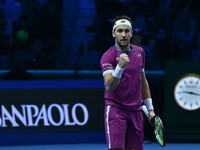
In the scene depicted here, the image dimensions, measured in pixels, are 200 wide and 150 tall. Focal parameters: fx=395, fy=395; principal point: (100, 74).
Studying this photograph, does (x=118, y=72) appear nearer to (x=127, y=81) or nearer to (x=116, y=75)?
(x=116, y=75)

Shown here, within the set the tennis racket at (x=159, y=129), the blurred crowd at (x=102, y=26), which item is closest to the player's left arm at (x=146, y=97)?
the tennis racket at (x=159, y=129)

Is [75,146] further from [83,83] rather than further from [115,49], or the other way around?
[115,49]

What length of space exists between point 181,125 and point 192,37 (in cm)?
345

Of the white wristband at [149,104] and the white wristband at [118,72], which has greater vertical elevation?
the white wristband at [118,72]

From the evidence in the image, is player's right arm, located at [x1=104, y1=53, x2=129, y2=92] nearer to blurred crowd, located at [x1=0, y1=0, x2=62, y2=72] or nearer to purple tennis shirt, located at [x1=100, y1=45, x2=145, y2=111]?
purple tennis shirt, located at [x1=100, y1=45, x2=145, y2=111]

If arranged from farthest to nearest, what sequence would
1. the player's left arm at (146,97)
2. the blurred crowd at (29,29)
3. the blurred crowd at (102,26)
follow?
the blurred crowd at (29,29) < the blurred crowd at (102,26) < the player's left arm at (146,97)

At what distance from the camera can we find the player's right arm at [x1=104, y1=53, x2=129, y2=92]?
3.15 metres

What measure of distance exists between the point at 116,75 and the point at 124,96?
0.36 metres

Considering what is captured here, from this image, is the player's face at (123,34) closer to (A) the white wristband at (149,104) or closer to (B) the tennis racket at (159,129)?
(A) the white wristband at (149,104)

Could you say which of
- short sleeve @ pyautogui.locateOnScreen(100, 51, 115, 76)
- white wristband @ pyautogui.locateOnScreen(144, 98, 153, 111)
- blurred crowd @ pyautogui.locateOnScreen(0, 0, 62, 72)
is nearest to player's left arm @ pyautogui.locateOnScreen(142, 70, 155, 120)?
white wristband @ pyautogui.locateOnScreen(144, 98, 153, 111)

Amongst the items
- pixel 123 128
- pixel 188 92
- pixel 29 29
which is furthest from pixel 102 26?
pixel 123 128

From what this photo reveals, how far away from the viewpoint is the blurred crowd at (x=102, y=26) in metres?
9.34

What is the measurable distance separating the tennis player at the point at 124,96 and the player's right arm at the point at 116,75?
87mm

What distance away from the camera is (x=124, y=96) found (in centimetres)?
353
